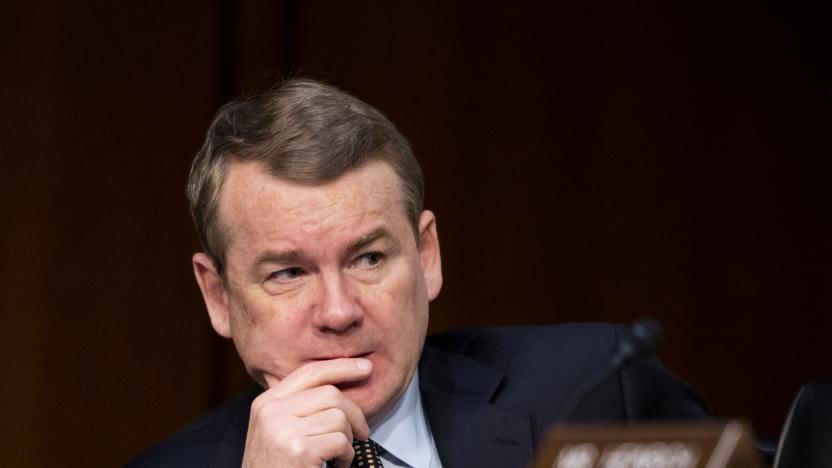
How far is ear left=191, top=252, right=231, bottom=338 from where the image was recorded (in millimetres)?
2135

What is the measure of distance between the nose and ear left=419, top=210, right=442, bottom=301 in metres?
0.24

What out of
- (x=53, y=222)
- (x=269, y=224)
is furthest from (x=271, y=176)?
(x=53, y=222)

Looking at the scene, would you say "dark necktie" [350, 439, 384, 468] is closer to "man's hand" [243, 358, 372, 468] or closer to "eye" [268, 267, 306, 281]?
"man's hand" [243, 358, 372, 468]

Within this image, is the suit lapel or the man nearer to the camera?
the man

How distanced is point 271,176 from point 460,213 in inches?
57.2

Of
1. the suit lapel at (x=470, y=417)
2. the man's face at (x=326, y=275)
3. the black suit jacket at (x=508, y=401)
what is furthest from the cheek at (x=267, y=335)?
the suit lapel at (x=470, y=417)

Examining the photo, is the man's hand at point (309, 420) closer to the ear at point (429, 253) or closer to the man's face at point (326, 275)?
the man's face at point (326, 275)

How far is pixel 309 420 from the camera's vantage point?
1.88m

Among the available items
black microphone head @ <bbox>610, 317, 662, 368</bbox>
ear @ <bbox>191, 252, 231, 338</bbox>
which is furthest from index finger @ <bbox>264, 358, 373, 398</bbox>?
black microphone head @ <bbox>610, 317, 662, 368</bbox>

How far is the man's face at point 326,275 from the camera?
194cm

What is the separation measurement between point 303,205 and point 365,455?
375 millimetres

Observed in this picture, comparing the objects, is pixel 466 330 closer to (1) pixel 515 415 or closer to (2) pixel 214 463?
(1) pixel 515 415

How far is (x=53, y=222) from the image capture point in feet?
9.86

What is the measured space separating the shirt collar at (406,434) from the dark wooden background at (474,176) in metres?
1.11
